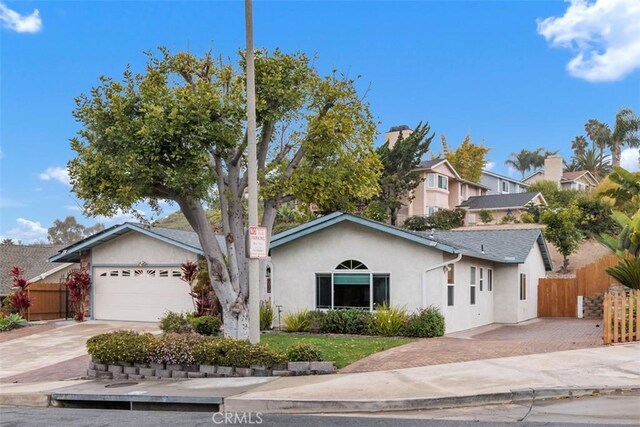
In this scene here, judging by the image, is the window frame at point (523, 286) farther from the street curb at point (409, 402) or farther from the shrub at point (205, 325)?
the street curb at point (409, 402)

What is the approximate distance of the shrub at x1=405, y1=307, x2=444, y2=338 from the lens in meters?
18.2

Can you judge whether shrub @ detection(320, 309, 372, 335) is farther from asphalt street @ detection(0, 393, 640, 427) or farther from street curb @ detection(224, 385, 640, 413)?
asphalt street @ detection(0, 393, 640, 427)

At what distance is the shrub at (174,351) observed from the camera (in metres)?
12.5

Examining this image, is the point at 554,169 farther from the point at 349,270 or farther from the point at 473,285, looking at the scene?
the point at 349,270

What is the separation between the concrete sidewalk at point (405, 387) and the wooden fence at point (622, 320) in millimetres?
1548

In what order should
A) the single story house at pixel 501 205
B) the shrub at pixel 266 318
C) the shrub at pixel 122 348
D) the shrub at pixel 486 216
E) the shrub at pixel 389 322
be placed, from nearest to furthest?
the shrub at pixel 122 348 → the shrub at pixel 389 322 → the shrub at pixel 266 318 → the shrub at pixel 486 216 → the single story house at pixel 501 205

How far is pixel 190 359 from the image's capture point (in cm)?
1251

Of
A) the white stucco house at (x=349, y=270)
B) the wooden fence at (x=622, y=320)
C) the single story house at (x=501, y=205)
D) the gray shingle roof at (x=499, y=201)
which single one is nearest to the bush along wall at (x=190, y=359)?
the wooden fence at (x=622, y=320)

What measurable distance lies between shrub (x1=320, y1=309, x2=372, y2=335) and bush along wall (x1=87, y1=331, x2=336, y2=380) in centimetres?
691

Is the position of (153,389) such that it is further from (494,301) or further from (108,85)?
(494,301)

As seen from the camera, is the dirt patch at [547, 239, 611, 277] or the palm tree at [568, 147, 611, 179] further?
the palm tree at [568, 147, 611, 179]

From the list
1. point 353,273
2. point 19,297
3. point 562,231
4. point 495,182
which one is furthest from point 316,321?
point 495,182

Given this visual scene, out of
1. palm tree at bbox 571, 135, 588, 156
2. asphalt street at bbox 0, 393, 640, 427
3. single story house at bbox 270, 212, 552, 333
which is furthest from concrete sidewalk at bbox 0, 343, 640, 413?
palm tree at bbox 571, 135, 588, 156

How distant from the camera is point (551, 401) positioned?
369 inches
